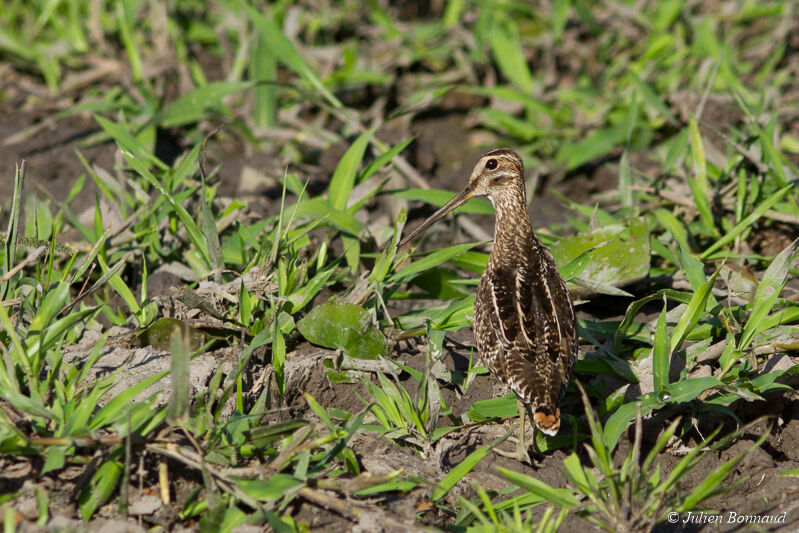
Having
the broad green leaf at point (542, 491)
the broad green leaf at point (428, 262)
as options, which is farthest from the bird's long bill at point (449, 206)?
the broad green leaf at point (542, 491)

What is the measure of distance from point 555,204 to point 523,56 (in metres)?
1.61

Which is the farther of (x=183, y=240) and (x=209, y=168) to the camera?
(x=209, y=168)

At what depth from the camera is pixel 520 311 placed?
12.5ft

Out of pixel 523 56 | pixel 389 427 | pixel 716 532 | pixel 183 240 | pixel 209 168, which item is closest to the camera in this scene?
pixel 716 532

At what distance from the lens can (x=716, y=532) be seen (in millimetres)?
3424

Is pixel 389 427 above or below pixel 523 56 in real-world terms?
below

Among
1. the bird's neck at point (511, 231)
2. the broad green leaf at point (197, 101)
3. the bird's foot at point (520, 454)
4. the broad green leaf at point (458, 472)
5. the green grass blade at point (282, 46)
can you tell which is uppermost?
the green grass blade at point (282, 46)

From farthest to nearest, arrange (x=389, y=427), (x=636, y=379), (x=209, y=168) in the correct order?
1. (x=209, y=168)
2. (x=636, y=379)
3. (x=389, y=427)

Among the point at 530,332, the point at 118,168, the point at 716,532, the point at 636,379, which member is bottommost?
the point at 716,532

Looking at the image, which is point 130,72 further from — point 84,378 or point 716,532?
point 716,532

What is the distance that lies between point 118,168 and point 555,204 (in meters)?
2.89

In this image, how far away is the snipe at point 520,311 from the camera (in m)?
3.56

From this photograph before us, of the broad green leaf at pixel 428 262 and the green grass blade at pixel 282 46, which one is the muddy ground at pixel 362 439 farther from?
the green grass blade at pixel 282 46

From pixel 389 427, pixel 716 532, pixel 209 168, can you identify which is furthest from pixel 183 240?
pixel 716 532
